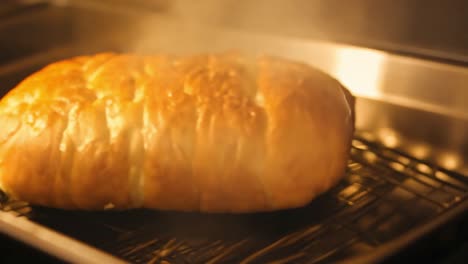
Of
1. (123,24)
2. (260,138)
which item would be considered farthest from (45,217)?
(123,24)

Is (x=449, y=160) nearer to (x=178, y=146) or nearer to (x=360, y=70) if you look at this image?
(x=360, y=70)

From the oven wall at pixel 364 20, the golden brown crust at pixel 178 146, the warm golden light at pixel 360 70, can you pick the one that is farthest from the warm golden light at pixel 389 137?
the golden brown crust at pixel 178 146

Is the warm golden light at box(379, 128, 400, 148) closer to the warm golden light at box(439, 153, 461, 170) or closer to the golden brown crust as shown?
the warm golden light at box(439, 153, 461, 170)

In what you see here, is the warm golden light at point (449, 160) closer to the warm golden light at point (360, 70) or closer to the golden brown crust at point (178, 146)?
the warm golden light at point (360, 70)

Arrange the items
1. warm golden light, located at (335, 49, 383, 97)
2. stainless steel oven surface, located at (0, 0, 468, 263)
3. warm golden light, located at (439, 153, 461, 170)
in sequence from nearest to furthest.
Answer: stainless steel oven surface, located at (0, 0, 468, 263) < warm golden light, located at (439, 153, 461, 170) < warm golden light, located at (335, 49, 383, 97)

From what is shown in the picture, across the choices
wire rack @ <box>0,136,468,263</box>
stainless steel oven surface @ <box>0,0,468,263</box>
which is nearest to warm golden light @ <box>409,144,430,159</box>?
stainless steel oven surface @ <box>0,0,468,263</box>

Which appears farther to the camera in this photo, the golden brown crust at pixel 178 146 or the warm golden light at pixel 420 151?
the warm golden light at pixel 420 151

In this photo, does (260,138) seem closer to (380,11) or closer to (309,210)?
(309,210)
